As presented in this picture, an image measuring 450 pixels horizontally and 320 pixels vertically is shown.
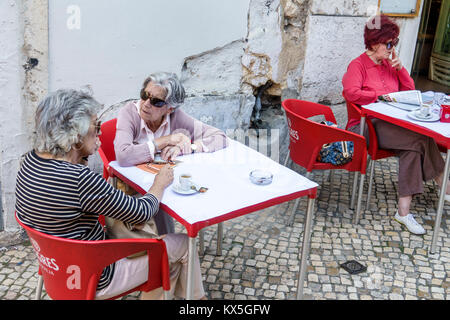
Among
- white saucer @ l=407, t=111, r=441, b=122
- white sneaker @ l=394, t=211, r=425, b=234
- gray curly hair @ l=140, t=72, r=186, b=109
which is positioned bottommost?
white sneaker @ l=394, t=211, r=425, b=234

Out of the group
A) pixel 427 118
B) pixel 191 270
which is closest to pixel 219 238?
pixel 191 270

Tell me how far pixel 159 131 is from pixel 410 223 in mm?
2270

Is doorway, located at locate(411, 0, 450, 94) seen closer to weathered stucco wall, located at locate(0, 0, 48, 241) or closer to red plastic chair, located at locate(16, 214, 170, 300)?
weathered stucco wall, located at locate(0, 0, 48, 241)

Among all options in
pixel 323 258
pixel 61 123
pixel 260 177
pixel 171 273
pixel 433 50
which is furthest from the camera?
pixel 433 50

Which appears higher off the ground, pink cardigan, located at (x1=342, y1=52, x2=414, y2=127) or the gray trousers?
pink cardigan, located at (x1=342, y1=52, x2=414, y2=127)

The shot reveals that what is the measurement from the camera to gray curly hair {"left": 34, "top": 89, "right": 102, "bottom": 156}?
2189 millimetres

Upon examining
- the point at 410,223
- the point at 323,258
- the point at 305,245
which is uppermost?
the point at 305,245

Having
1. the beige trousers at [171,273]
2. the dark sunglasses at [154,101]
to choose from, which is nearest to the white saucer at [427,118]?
the dark sunglasses at [154,101]

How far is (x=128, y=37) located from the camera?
3.77 meters

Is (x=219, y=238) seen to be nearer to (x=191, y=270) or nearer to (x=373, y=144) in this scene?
(x=191, y=270)

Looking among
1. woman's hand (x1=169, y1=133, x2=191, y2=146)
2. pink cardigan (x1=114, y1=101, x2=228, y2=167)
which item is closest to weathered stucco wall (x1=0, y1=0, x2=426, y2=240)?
pink cardigan (x1=114, y1=101, x2=228, y2=167)

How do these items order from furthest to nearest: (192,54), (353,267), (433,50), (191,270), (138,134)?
(433,50) → (192,54) → (353,267) → (138,134) → (191,270)

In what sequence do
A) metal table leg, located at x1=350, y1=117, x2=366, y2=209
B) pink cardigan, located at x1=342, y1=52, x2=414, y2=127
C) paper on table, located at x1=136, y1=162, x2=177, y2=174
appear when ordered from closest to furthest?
paper on table, located at x1=136, y1=162, x2=177, y2=174
metal table leg, located at x1=350, y1=117, x2=366, y2=209
pink cardigan, located at x1=342, y1=52, x2=414, y2=127

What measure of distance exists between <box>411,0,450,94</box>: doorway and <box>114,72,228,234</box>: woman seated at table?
188 inches
